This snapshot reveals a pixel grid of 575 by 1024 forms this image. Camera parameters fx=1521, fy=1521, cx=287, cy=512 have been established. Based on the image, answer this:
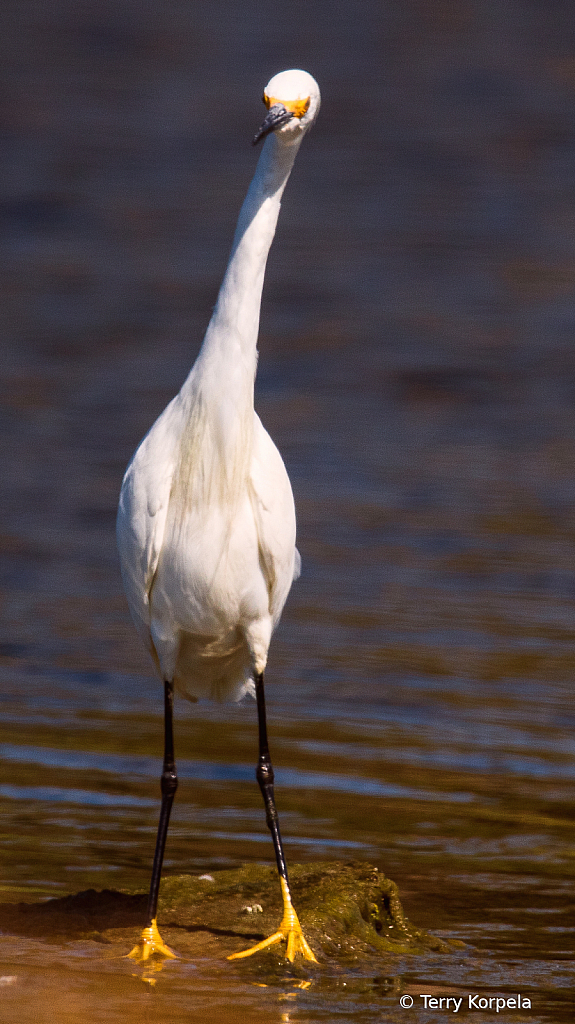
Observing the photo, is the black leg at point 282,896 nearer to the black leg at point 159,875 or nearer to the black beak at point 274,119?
the black leg at point 159,875

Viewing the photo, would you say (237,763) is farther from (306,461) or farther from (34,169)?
(34,169)

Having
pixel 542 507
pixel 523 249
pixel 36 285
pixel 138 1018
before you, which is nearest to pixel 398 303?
pixel 523 249

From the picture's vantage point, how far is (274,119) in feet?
14.1

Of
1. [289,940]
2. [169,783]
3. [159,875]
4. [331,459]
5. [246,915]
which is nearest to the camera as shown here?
[289,940]

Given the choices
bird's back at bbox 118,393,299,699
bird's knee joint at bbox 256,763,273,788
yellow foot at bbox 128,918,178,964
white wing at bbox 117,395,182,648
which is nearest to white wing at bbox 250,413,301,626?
bird's back at bbox 118,393,299,699

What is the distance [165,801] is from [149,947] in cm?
62

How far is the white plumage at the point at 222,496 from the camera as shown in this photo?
452 cm

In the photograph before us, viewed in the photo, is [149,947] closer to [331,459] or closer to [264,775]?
[264,775]

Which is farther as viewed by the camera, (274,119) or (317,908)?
(317,908)

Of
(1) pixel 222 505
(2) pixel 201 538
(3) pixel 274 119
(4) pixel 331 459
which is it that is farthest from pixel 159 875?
(4) pixel 331 459

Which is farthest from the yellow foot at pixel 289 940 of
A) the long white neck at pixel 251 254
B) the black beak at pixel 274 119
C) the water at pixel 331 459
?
the black beak at pixel 274 119

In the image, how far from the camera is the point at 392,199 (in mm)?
18219

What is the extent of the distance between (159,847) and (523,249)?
13.1 metres

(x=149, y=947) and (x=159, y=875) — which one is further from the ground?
(x=159, y=875)
